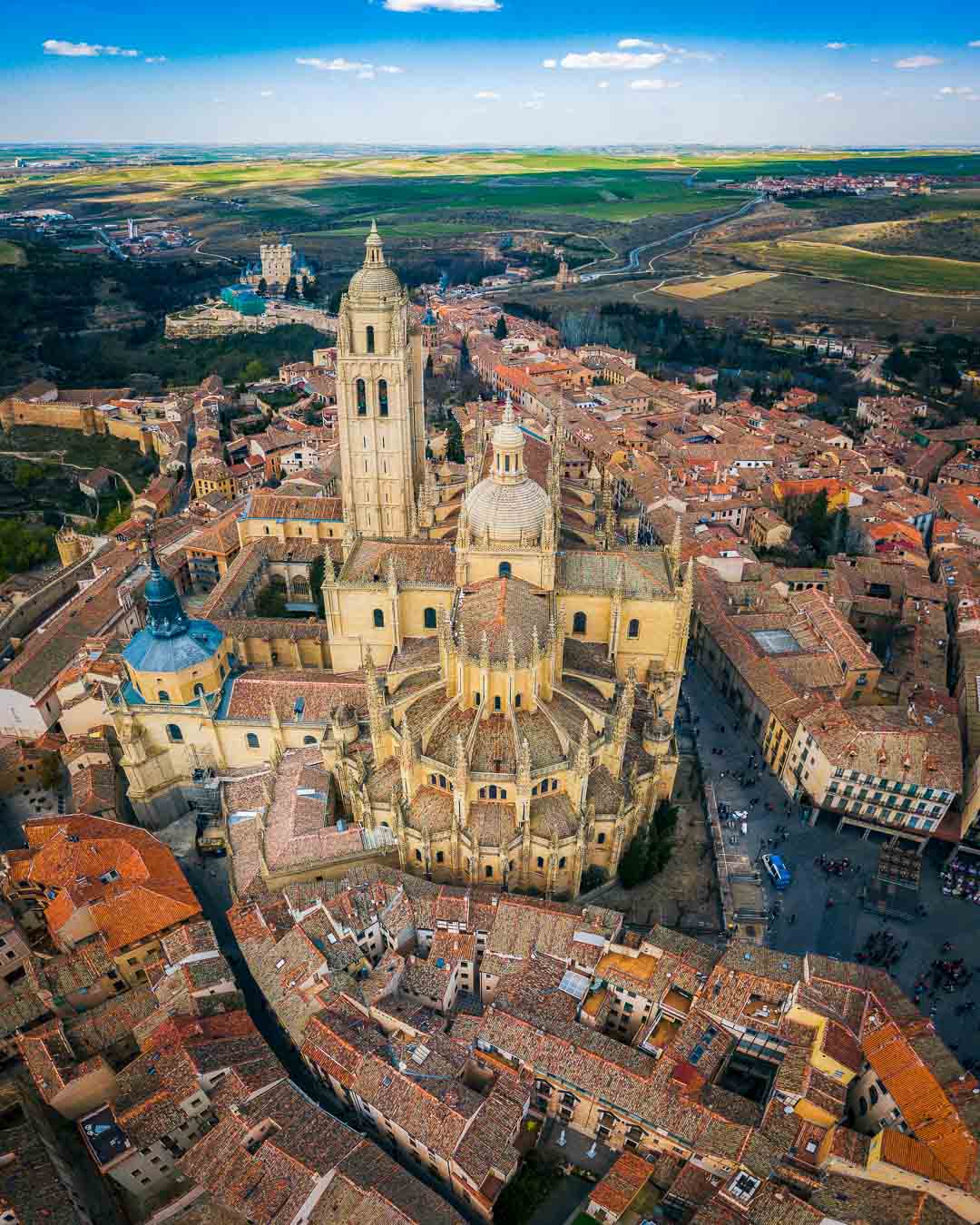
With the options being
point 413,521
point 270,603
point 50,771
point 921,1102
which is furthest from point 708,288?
point 921,1102

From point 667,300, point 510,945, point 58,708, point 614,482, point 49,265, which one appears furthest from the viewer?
point 667,300

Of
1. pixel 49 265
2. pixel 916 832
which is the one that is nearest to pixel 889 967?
pixel 916 832

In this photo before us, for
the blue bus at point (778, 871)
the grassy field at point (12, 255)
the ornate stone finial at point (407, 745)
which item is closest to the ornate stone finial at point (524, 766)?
the ornate stone finial at point (407, 745)

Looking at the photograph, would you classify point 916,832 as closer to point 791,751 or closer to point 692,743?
point 791,751

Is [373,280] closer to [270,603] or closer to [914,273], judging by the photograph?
[270,603]

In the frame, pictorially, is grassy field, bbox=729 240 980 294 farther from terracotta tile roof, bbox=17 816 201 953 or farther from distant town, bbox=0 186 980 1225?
terracotta tile roof, bbox=17 816 201 953

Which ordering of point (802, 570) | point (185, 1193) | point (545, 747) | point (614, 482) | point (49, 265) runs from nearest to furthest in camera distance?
1. point (185, 1193)
2. point (545, 747)
3. point (802, 570)
4. point (614, 482)
5. point (49, 265)

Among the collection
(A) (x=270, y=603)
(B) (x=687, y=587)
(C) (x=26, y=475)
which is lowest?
(A) (x=270, y=603)
